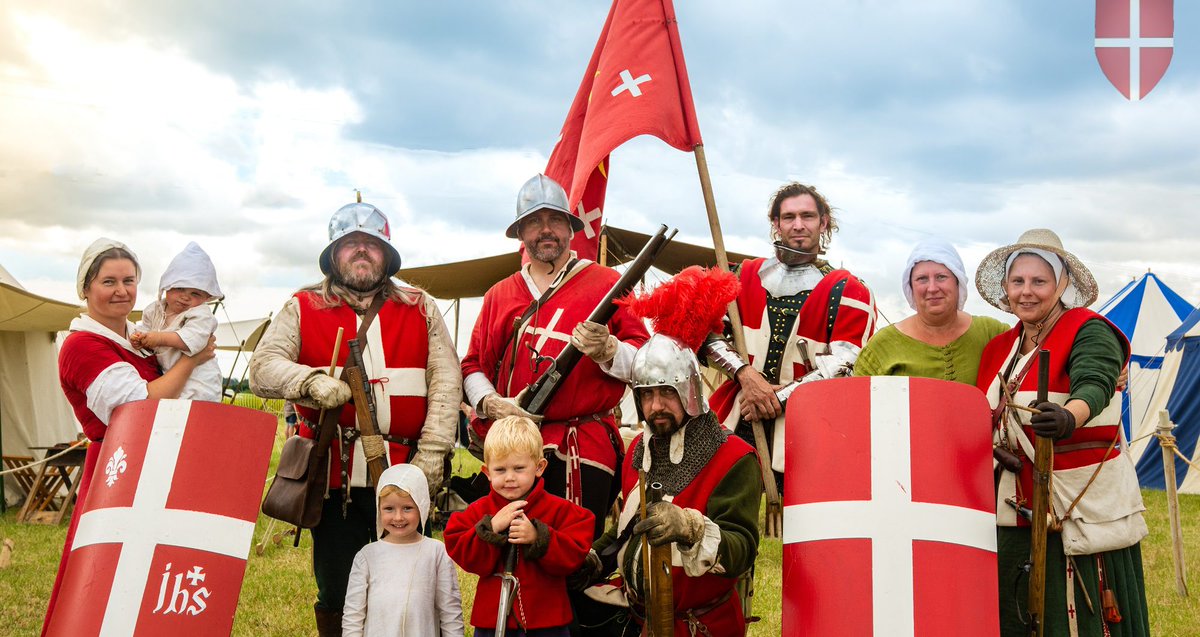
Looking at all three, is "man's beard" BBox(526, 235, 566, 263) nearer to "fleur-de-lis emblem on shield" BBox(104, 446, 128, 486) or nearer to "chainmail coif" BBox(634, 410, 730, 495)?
"chainmail coif" BBox(634, 410, 730, 495)

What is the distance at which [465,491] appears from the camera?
3611 millimetres

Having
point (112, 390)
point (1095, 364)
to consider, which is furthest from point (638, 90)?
point (112, 390)

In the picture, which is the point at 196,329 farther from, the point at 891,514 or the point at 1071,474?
the point at 1071,474

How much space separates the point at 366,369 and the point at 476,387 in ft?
1.46

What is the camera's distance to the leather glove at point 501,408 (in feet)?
11.5

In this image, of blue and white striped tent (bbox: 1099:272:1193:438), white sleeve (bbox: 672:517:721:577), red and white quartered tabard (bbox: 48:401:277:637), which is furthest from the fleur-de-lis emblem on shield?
blue and white striped tent (bbox: 1099:272:1193:438)

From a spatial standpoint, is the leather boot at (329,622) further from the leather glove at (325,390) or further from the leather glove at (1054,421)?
the leather glove at (1054,421)

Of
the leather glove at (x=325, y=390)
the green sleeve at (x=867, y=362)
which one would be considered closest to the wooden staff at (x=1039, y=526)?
the green sleeve at (x=867, y=362)

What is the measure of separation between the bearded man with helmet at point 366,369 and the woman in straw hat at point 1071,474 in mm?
2021

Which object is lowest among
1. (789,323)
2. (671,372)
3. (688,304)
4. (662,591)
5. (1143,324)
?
(662,591)

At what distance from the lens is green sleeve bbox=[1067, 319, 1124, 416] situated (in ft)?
9.25

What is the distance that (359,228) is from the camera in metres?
3.61

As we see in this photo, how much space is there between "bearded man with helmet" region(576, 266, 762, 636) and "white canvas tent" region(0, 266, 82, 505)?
28.5 ft

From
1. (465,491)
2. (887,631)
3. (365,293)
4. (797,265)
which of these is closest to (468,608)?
(465,491)
